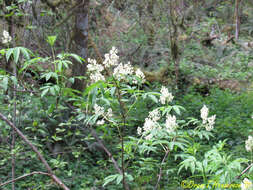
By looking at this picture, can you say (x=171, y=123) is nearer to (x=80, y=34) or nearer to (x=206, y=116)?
(x=206, y=116)

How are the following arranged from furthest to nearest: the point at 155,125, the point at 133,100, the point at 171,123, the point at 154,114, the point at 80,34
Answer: the point at 80,34
the point at 133,100
the point at 154,114
the point at 155,125
the point at 171,123

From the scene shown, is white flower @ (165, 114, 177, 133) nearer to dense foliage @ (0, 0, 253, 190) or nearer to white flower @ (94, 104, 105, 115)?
dense foliage @ (0, 0, 253, 190)

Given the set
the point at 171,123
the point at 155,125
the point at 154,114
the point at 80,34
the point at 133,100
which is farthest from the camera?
the point at 80,34

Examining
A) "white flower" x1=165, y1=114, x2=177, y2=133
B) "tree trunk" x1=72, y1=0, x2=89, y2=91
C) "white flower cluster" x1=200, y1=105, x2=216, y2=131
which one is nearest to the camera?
"white flower" x1=165, y1=114, x2=177, y2=133

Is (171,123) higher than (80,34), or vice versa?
(80,34)

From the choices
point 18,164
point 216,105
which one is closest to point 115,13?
point 216,105

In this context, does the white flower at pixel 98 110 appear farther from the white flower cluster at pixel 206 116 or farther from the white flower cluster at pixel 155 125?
the white flower cluster at pixel 206 116

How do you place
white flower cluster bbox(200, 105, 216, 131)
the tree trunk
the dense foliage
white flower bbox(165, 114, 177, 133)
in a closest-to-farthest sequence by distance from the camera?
white flower bbox(165, 114, 177, 133) < white flower cluster bbox(200, 105, 216, 131) < the dense foliage < the tree trunk

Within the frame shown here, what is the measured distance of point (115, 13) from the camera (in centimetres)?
895

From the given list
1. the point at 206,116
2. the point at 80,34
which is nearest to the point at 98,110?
the point at 206,116

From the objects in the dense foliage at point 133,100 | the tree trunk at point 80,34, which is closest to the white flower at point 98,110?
the dense foliage at point 133,100

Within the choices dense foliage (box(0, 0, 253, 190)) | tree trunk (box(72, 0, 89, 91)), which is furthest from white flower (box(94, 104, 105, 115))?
tree trunk (box(72, 0, 89, 91))

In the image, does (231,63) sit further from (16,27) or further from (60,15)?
(16,27)

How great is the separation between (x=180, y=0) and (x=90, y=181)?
625cm
